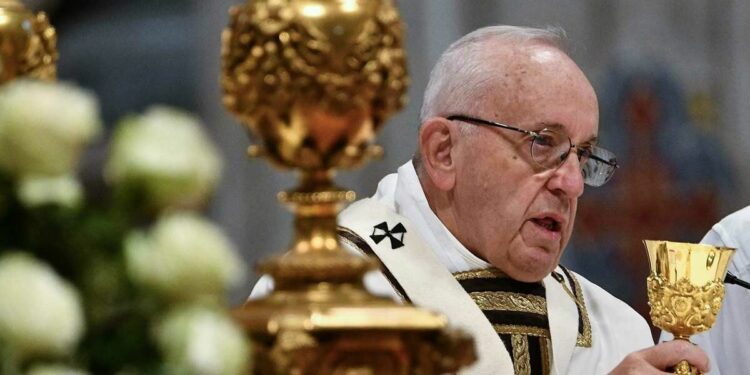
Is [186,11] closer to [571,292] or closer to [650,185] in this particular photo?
[571,292]

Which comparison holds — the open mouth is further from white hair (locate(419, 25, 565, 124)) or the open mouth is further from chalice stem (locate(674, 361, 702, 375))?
chalice stem (locate(674, 361, 702, 375))

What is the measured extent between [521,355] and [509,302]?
9cm

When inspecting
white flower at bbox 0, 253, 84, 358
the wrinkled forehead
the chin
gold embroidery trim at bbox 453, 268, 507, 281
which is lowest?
gold embroidery trim at bbox 453, 268, 507, 281

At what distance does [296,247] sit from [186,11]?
8.69 ft

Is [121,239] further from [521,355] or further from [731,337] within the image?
[731,337]

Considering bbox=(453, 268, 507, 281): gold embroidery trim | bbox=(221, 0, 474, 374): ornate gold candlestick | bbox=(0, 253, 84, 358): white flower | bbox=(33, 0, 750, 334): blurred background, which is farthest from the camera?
bbox=(33, 0, 750, 334): blurred background

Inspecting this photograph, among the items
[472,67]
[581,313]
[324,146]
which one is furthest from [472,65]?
[324,146]

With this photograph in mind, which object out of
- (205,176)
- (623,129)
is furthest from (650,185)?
(205,176)

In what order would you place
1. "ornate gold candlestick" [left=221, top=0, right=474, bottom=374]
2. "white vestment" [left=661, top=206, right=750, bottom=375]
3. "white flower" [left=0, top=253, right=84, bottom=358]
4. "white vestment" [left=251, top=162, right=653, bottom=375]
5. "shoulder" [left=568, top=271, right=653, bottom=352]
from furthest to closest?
"white vestment" [left=661, top=206, right=750, bottom=375]
"shoulder" [left=568, top=271, right=653, bottom=352]
"white vestment" [left=251, top=162, right=653, bottom=375]
"ornate gold candlestick" [left=221, top=0, right=474, bottom=374]
"white flower" [left=0, top=253, right=84, bottom=358]

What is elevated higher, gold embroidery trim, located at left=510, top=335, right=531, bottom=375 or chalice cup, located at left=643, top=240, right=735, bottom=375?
chalice cup, located at left=643, top=240, right=735, bottom=375

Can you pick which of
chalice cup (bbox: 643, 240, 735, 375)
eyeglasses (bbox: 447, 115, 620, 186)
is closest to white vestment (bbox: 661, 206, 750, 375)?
eyeglasses (bbox: 447, 115, 620, 186)

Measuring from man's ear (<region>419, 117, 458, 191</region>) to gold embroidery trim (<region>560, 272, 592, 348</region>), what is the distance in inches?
11.9

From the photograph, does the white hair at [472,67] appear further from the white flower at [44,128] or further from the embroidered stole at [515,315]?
the white flower at [44,128]

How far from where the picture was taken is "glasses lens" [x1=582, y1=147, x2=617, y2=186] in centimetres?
270
